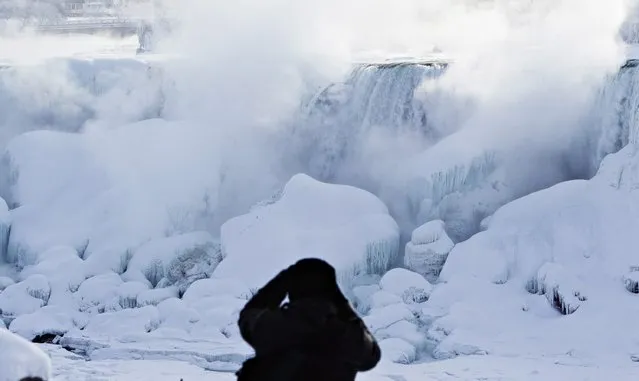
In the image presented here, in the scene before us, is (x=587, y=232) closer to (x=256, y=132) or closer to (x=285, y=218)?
(x=285, y=218)

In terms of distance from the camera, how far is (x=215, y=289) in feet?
29.5

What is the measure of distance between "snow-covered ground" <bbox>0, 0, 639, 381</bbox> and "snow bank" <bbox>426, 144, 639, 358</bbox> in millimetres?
23

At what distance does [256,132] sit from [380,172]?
2071 mm

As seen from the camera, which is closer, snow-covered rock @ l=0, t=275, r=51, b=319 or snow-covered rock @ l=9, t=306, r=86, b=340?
snow-covered rock @ l=9, t=306, r=86, b=340

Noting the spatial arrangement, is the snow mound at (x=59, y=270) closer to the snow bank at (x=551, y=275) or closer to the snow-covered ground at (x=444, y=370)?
the snow-covered ground at (x=444, y=370)

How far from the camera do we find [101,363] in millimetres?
7320

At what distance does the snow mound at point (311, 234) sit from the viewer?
9273mm

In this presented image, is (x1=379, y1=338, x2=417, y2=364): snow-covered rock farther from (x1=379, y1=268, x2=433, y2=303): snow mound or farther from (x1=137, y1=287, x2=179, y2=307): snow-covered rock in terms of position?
(x1=137, y1=287, x2=179, y2=307): snow-covered rock

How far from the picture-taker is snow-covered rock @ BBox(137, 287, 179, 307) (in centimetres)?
895

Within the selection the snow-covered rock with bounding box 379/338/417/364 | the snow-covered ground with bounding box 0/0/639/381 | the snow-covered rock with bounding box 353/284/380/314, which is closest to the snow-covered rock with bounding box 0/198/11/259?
the snow-covered ground with bounding box 0/0/639/381

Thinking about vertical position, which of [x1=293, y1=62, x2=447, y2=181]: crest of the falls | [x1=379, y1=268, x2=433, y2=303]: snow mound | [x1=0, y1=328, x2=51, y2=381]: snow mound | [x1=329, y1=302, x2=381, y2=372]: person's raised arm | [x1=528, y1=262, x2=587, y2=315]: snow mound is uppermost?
[x1=329, y1=302, x2=381, y2=372]: person's raised arm

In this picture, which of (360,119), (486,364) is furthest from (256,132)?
(486,364)

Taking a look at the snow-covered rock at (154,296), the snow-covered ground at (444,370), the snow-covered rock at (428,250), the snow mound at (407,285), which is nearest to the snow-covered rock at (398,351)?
the snow-covered ground at (444,370)

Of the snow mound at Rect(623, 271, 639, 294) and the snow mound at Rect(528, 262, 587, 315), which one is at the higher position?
the snow mound at Rect(623, 271, 639, 294)
